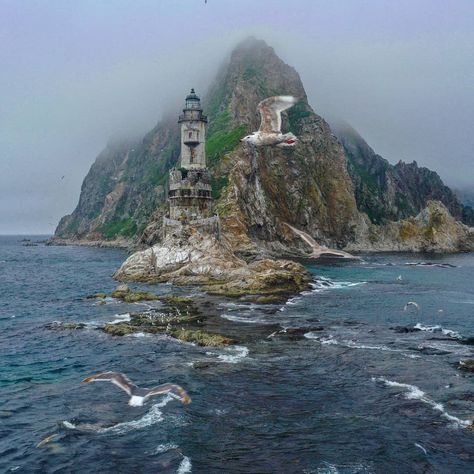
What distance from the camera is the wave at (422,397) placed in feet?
82.5

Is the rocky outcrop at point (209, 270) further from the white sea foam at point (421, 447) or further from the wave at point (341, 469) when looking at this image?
the wave at point (341, 469)

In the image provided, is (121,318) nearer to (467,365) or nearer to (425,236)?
(467,365)

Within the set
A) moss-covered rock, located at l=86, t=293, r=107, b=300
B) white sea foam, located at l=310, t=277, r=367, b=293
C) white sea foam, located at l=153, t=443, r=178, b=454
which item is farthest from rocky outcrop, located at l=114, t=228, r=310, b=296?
white sea foam, located at l=153, t=443, r=178, b=454

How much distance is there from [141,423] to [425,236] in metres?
172

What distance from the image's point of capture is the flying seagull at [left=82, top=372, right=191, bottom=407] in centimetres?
2862

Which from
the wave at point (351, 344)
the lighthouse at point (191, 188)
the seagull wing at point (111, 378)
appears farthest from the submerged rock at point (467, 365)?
the lighthouse at point (191, 188)

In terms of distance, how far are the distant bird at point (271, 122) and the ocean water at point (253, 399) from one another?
549 inches

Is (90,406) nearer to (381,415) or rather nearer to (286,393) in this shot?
(286,393)

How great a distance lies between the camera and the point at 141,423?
25328 millimetres

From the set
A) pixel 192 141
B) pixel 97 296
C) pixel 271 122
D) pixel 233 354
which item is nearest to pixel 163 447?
pixel 233 354

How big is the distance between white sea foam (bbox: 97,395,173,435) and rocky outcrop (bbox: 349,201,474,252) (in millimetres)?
163676

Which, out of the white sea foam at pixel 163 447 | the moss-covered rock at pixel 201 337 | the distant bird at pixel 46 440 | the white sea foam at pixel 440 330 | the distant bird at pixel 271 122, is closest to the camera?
the white sea foam at pixel 163 447

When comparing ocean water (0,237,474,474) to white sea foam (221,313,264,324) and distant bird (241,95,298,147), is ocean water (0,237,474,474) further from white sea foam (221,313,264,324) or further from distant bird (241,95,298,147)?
distant bird (241,95,298,147)

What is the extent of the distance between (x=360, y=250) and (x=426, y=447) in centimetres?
16631
